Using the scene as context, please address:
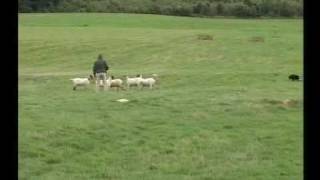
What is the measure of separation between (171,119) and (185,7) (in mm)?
50488

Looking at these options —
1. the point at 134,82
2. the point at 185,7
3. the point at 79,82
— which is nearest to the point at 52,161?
the point at 79,82

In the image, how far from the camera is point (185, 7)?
64.2 meters

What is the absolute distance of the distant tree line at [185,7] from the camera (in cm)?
5284

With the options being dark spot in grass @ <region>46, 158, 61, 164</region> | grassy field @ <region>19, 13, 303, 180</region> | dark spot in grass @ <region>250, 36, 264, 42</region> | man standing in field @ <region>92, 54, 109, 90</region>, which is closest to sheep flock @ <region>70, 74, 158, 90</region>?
man standing in field @ <region>92, 54, 109, 90</region>

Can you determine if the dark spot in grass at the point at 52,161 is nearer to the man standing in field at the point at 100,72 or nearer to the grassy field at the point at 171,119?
the grassy field at the point at 171,119

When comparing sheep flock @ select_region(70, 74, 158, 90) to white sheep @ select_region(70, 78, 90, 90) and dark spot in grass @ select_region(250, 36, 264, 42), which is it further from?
dark spot in grass @ select_region(250, 36, 264, 42)

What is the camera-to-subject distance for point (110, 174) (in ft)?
31.5

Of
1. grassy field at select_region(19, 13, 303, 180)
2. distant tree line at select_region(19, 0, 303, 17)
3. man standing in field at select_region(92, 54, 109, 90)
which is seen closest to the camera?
grassy field at select_region(19, 13, 303, 180)

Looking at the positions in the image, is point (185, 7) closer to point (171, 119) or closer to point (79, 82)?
point (79, 82)

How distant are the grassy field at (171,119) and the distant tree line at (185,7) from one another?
18.1m

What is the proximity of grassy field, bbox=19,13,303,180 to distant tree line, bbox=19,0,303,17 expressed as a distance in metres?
18.1

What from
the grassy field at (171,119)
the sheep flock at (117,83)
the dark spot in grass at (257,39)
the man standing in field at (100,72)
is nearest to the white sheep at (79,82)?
the sheep flock at (117,83)

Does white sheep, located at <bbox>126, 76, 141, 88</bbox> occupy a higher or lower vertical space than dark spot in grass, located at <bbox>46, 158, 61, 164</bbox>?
higher

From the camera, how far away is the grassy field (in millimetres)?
9914
